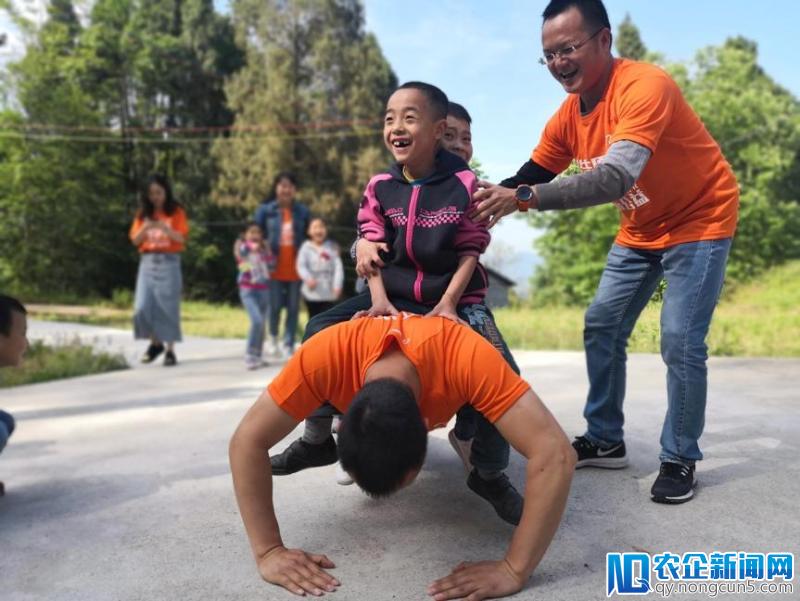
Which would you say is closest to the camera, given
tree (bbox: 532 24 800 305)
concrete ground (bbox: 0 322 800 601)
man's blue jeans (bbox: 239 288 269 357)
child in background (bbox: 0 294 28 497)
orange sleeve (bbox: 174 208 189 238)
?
concrete ground (bbox: 0 322 800 601)

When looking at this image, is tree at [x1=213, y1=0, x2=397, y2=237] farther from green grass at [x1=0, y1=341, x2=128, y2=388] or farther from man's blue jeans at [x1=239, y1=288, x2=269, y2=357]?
man's blue jeans at [x1=239, y1=288, x2=269, y2=357]

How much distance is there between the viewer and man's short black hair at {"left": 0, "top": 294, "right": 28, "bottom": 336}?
289 centimetres

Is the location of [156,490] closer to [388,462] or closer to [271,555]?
[271,555]

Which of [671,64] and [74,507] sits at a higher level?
[671,64]

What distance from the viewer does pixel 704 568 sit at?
2.22m

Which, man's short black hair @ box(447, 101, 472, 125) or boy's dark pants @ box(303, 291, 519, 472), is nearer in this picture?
boy's dark pants @ box(303, 291, 519, 472)

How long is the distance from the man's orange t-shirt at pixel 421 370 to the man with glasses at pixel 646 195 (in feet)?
1.74

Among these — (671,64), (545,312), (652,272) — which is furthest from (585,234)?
(652,272)

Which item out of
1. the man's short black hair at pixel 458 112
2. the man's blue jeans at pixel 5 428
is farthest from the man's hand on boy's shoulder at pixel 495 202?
the man's blue jeans at pixel 5 428

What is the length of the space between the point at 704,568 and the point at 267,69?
2612 centimetres

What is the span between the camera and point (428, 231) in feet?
8.54

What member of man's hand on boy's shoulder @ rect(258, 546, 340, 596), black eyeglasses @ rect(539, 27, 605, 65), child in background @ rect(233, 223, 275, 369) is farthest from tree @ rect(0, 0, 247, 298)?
man's hand on boy's shoulder @ rect(258, 546, 340, 596)

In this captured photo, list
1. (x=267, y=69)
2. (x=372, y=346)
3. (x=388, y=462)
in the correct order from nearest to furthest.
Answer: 1. (x=388, y=462)
2. (x=372, y=346)
3. (x=267, y=69)

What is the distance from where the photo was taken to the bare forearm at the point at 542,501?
77.1 inches
